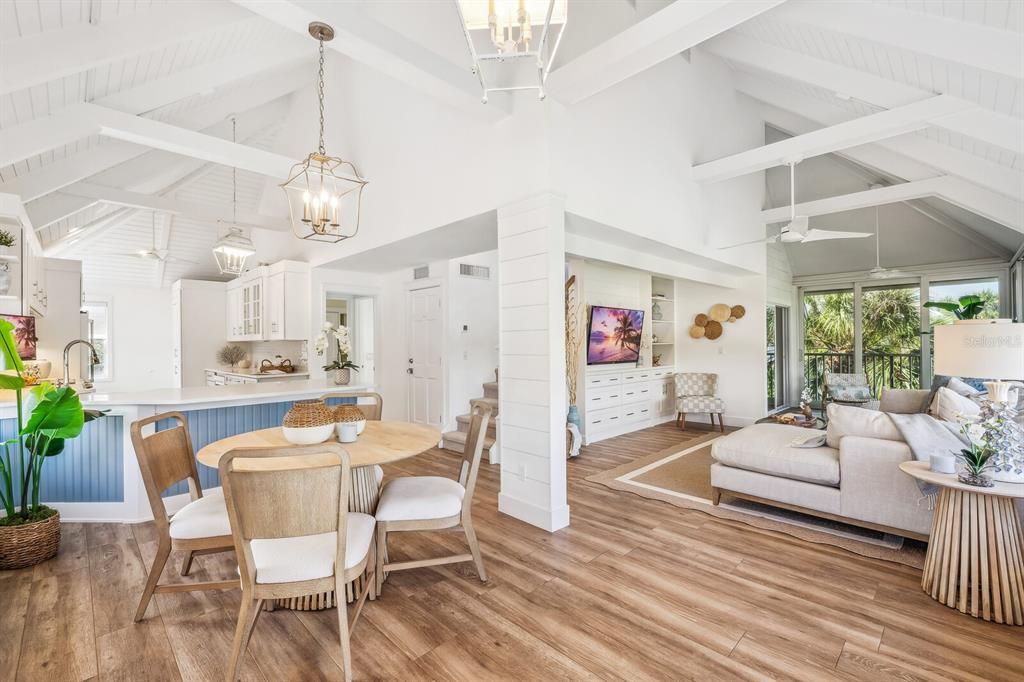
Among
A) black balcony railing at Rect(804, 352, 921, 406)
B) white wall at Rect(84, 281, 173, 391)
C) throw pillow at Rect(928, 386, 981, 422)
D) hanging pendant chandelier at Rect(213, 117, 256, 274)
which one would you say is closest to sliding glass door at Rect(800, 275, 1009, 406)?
black balcony railing at Rect(804, 352, 921, 406)

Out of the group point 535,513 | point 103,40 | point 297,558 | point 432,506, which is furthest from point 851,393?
point 103,40

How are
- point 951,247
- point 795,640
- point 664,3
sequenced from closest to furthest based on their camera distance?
point 795,640
point 664,3
point 951,247

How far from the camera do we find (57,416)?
8.35 feet

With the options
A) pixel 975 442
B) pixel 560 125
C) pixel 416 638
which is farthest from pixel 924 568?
pixel 560 125

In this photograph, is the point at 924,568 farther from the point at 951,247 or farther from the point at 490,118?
the point at 951,247

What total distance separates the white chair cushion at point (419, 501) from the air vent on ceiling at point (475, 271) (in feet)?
12.6

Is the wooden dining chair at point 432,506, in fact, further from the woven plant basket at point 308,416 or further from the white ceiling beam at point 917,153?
the white ceiling beam at point 917,153

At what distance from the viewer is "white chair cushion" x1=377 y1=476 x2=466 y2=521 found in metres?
2.27

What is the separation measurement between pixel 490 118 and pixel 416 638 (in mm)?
3337

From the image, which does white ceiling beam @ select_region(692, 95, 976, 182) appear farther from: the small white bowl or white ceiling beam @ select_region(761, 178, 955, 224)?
the small white bowl

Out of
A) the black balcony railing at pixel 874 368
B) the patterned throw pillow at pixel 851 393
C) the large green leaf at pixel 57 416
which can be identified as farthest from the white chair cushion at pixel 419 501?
the black balcony railing at pixel 874 368

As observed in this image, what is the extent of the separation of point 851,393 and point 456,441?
6.28 meters

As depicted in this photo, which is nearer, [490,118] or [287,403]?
[490,118]

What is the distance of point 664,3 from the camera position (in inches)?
125
